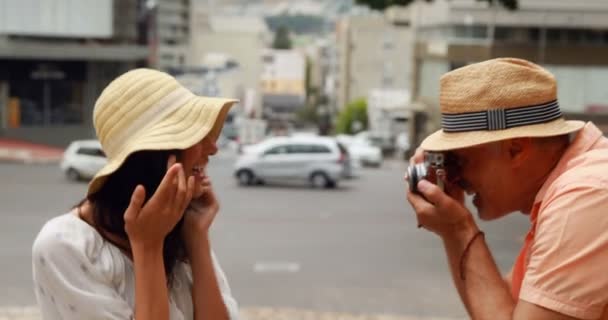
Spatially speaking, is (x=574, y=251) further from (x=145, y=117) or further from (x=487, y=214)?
(x=145, y=117)

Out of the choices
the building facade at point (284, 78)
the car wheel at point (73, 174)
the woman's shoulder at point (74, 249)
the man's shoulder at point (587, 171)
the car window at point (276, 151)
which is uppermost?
the man's shoulder at point (587, 171)

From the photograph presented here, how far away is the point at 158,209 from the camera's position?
7.64ft

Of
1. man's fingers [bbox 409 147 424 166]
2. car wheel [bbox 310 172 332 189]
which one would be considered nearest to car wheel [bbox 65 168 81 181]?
car wheel [bbox 310 172 332 189]

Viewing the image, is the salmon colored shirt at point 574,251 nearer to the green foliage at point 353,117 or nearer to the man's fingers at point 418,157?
the man's fingers at point 418,157

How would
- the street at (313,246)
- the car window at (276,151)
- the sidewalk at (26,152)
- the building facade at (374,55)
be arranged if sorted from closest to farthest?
the street at (313,246) → the car window at (276,151) → the sidewalk at (26,152) → the building facade at (374,55)

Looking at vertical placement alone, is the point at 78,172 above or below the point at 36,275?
below

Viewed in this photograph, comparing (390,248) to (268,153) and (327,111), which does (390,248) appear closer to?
(268,153)

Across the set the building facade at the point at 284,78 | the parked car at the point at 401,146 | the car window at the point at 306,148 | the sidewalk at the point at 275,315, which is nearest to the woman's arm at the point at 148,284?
the sidewalk at the point at 275,315

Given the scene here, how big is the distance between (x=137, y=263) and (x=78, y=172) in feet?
77.4

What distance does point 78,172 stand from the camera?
2533cm

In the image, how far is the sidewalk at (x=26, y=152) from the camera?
32.9 meters

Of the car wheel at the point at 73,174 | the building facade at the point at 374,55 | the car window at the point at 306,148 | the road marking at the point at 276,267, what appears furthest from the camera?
the building facade at the point at 374,55

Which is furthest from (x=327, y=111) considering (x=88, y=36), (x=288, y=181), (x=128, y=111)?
(x=128, y=111)

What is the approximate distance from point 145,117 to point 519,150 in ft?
3.09
